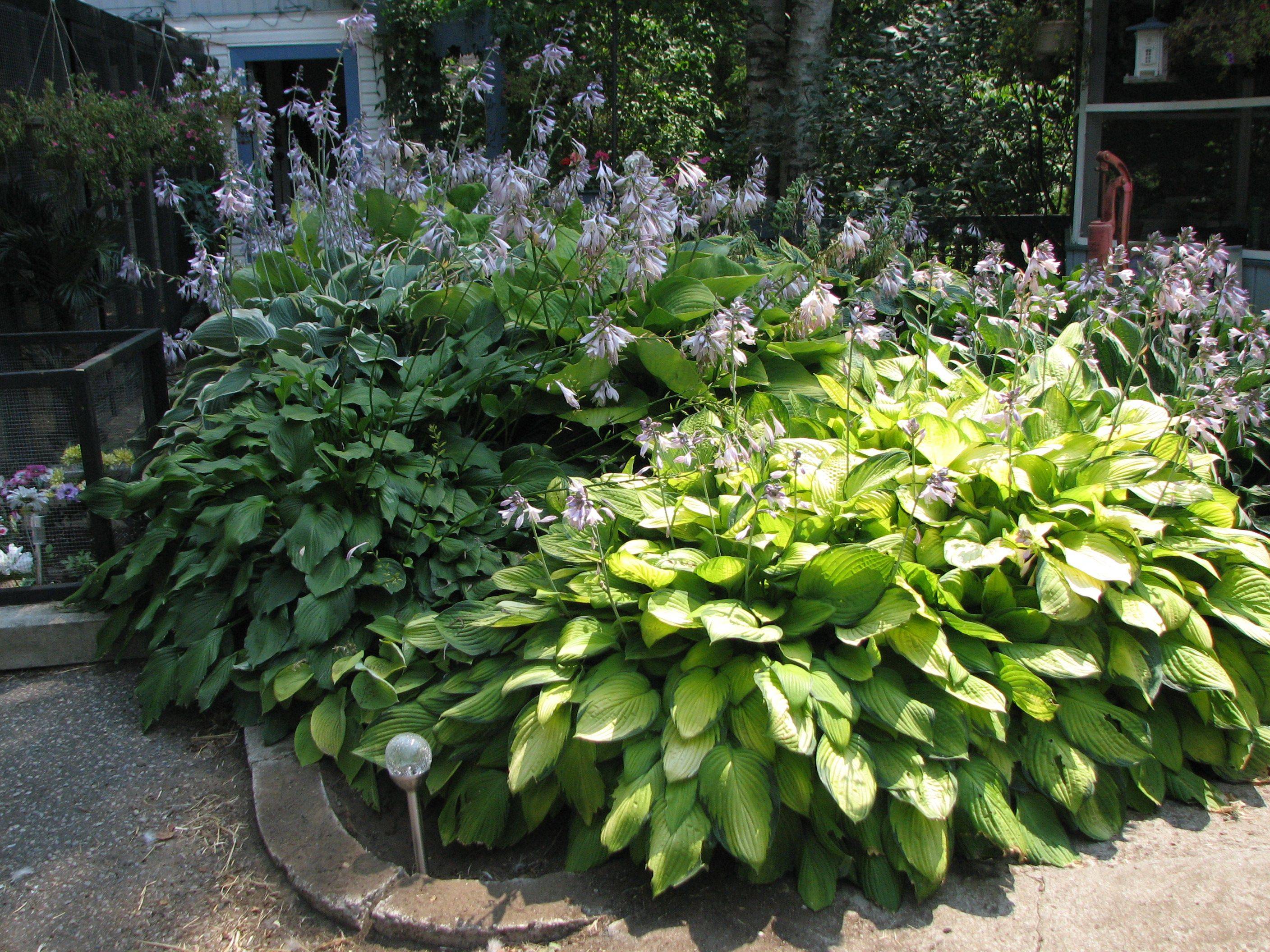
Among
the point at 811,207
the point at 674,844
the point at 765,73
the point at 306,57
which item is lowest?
the point at 674,844

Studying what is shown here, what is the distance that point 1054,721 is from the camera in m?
2.47

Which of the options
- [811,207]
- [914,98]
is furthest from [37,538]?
[914,98]

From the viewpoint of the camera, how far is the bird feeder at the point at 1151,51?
242 inches

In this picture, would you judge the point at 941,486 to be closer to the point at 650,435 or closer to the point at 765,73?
the point at 650,435

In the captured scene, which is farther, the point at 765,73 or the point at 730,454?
the point at 765,73

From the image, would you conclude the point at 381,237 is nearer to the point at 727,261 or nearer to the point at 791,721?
the point at 727,261

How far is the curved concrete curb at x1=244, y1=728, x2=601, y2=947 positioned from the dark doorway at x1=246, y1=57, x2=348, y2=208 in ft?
28.2

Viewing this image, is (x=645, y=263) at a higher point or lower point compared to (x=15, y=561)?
higher

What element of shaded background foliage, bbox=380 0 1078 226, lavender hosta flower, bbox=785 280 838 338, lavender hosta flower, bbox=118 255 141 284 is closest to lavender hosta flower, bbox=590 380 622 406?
lavender hosta flower, bbox=785 280 838 338

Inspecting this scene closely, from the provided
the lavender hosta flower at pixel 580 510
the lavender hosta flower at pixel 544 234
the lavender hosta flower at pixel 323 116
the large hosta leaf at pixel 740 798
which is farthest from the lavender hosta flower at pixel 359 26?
the large hosta leaf at pixel 740 798

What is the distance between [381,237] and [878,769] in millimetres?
2969

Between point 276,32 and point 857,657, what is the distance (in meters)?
11.1

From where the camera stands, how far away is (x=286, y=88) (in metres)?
10.5

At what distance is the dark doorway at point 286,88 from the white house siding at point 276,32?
216 millimetres
